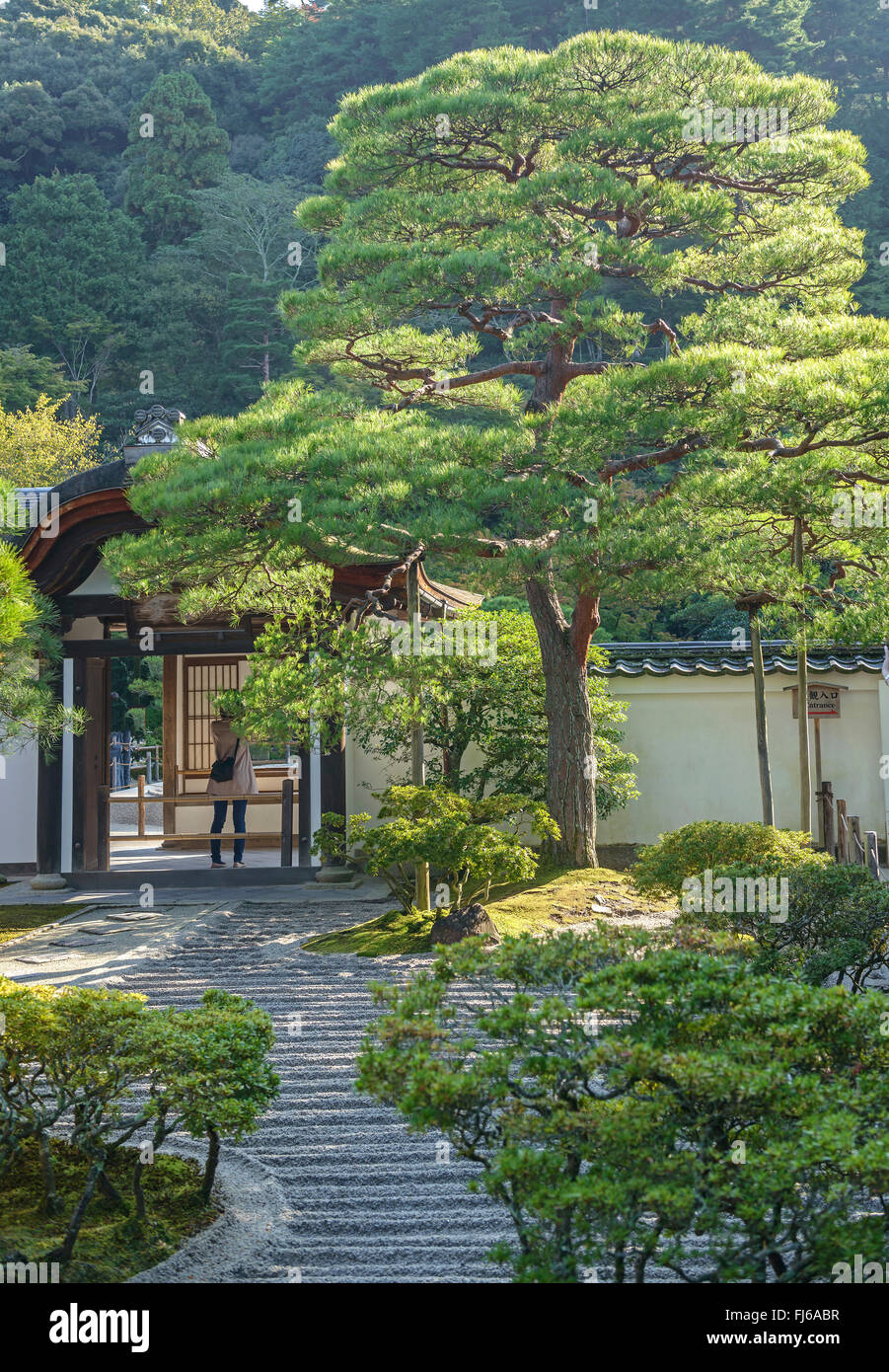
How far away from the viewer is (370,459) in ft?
26.6

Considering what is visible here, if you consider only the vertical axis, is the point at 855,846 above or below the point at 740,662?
below

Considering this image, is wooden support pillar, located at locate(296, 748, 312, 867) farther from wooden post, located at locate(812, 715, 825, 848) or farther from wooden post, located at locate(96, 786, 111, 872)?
wooden post, located at locate(812, 715, 825, 848)

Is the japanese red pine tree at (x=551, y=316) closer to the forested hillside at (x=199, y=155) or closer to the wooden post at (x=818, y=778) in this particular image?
the wooden post at (x=818, y=778)

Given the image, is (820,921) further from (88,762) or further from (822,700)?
(88,762)

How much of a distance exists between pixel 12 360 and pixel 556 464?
972 inches

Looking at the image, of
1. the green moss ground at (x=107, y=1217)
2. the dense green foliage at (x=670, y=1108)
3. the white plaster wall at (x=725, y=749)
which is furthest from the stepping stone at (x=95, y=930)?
the dense green foliage at (x=670, y=1108)

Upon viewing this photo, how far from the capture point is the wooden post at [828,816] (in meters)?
11.8

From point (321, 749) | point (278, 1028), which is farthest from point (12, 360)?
point (278, 1028)

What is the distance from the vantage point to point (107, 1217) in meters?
4.13

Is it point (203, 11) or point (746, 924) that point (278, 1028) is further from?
point (203, 11)

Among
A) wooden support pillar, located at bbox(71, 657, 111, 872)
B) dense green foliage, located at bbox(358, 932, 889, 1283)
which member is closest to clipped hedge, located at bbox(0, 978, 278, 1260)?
dense green foliage, located at bbox(358, 932, 889, 1283)

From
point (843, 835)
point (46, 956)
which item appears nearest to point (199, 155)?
point (843, 835)

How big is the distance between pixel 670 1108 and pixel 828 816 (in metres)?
9.48

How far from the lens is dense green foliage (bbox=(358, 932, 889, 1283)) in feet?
9.26
